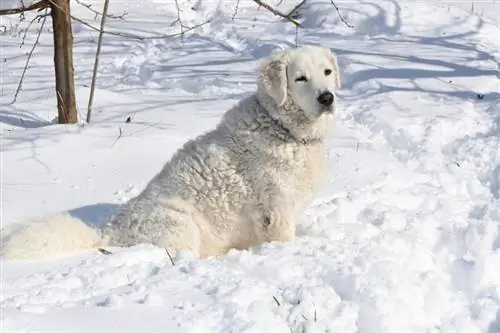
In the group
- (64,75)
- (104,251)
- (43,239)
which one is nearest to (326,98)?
(104,251)

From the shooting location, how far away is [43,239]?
3955 millimetres

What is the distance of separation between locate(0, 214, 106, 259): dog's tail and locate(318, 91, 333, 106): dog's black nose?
164cm

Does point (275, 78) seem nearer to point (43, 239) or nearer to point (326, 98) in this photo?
point (326, 98)

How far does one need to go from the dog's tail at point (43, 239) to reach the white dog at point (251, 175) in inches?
11.0

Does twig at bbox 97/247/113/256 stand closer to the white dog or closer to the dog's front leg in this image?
the white dog

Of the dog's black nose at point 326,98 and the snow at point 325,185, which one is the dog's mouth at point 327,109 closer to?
the dog's black nose at point 326,98

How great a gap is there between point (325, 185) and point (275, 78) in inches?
59.9

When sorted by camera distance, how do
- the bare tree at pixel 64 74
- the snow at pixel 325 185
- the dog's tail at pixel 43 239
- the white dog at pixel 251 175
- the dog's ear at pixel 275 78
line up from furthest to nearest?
1. the bare tree at pixel 64 74
2. the dog's ear at pixel 275 78
3. the white dog at pixel 251 175
4. the dog's tail at pixel 43 239
5. the snow at pixel 325 185

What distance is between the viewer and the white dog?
176 inches

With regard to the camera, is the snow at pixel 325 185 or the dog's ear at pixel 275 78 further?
the dog's ear at pixel 275 78

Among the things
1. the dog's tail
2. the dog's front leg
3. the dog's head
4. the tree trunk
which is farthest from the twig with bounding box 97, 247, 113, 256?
the tree trunk

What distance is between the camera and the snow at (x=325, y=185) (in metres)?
3.42

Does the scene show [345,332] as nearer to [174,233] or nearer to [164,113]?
[174,233]

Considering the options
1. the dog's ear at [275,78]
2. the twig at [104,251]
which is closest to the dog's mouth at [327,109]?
the dog's ear at [275,78]
